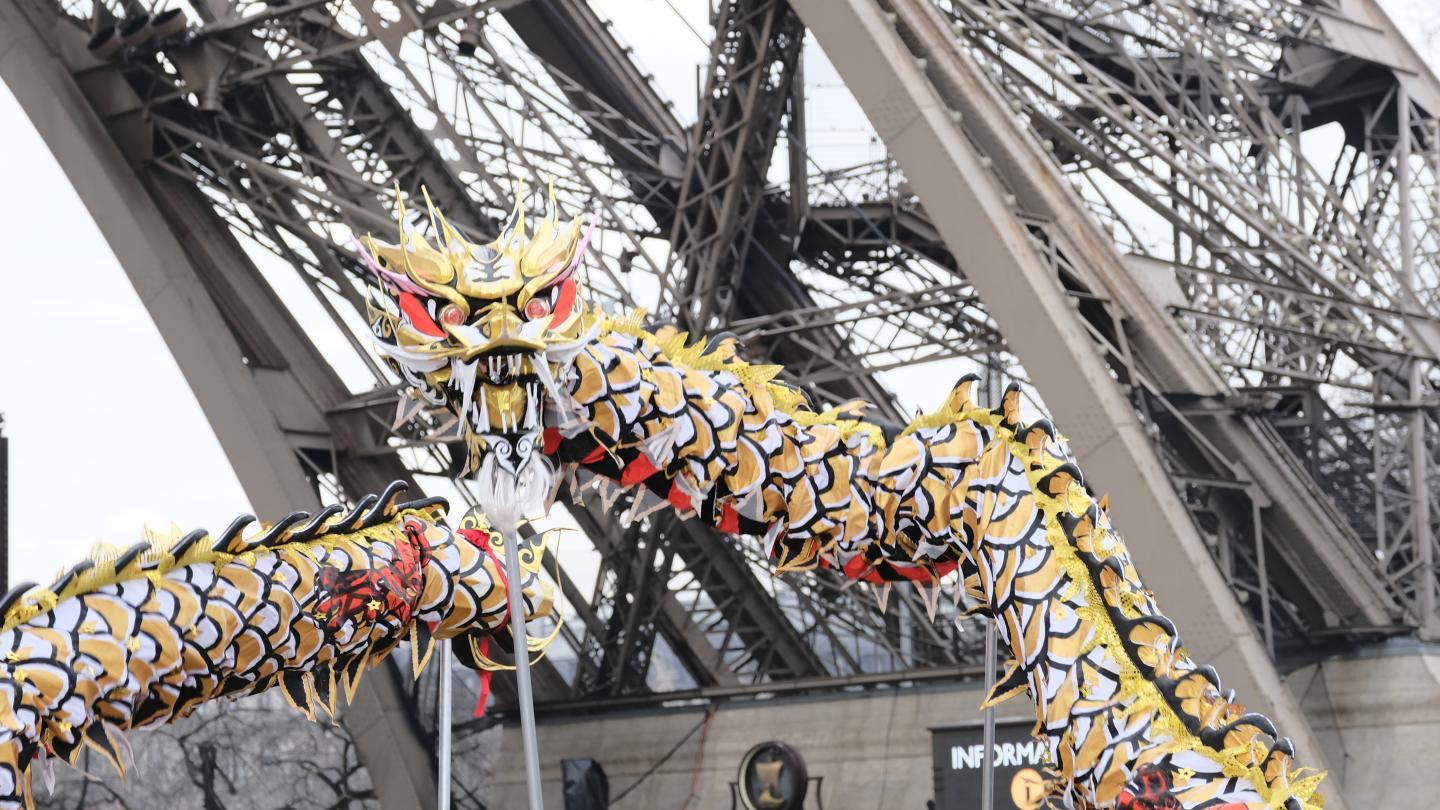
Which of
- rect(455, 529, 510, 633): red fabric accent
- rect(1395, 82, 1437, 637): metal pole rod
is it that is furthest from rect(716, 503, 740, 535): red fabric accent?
rect(1395, 82, 1437, 637): metal pole rod

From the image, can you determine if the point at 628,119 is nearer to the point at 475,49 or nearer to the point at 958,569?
the point at 475,49

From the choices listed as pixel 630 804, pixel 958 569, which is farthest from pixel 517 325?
pixel 630 804

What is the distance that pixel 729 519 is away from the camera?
7621 mm

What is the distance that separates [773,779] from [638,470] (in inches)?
366

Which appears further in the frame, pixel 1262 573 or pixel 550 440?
pixel 1262 573

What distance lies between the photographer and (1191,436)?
1459 centimetres

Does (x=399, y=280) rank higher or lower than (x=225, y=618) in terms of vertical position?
higher

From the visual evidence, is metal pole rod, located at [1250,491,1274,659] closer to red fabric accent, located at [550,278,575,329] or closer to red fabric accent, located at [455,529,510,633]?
red fabric accent, located at [455,529,510,633]

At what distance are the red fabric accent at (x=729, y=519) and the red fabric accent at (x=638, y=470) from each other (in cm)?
33

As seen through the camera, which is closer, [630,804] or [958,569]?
[958,569]

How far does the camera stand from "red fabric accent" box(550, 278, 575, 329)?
700 cm

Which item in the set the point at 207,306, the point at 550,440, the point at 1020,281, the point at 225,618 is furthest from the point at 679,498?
the point at 207,306

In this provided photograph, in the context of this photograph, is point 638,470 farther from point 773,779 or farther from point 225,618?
point 773,779

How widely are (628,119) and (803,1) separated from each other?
4.61 meters
